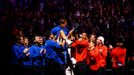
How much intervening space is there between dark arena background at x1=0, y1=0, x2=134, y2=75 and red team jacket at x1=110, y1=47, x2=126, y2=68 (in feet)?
2.98

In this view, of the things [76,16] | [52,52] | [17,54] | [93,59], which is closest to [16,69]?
[17,54]

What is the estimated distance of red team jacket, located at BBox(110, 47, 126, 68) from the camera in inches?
549

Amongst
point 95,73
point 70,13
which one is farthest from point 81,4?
point 95,73

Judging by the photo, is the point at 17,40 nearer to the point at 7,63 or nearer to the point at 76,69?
the point at 7,63

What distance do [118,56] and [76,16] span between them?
7174 millimetres

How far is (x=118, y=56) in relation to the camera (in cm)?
1398

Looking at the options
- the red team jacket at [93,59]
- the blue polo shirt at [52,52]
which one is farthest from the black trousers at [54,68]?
the red team jacket at [93,59]

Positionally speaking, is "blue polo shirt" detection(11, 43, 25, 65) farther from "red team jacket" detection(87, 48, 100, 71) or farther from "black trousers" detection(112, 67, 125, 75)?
"black trousers" detection(112, 67, 125, 75)

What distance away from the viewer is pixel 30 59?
41.2 feet

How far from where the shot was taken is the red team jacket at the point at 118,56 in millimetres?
13953

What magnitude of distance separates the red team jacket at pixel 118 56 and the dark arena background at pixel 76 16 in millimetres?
909

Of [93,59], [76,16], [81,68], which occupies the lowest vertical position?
[81,68]

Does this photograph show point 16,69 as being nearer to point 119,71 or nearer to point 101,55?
point 101,55

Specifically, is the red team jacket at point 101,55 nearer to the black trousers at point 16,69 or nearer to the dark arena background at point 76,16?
the dark arena background at point 76,16
